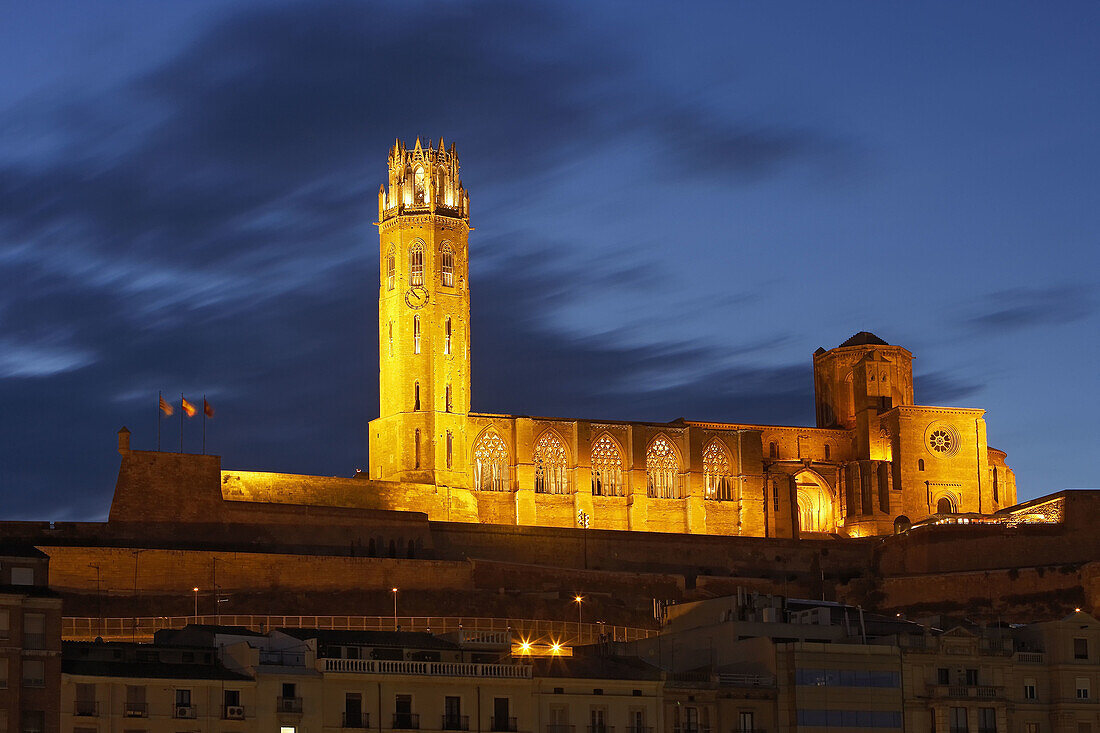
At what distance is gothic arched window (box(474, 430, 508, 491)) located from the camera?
113062 millimetres

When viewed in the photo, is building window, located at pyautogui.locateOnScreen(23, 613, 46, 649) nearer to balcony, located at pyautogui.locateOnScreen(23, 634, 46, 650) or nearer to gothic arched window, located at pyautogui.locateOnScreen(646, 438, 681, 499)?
balcony, located at pyautogui.locateOnScreen(23, 634, 46, 650)

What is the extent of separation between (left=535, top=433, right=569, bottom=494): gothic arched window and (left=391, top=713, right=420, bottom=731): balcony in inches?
2320

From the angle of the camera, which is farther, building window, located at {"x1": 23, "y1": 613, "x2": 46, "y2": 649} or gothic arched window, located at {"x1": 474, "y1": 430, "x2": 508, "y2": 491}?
gothic arched window, located at {"x1": 474, "y1": 430, "x2": 508, "y2": 491}

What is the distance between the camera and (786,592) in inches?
4075

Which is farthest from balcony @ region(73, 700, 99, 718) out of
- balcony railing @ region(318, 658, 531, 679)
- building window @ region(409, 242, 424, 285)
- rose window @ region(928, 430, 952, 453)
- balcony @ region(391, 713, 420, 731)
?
Answer: rose window @ region(928, 430, 952, 453)

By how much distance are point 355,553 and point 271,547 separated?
381 cm

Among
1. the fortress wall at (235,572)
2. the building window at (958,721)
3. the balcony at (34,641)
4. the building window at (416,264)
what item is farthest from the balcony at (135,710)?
the building window at (416,264)

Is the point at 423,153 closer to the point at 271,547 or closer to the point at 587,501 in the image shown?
the point at 587,501

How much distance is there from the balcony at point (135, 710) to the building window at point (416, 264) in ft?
203

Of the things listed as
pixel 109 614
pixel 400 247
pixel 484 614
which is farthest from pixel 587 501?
pixel 109 614

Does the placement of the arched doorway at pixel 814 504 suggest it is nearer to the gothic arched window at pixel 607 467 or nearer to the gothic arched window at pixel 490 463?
the gothic arched window at pixel 607 467

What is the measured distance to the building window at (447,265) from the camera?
375 feet

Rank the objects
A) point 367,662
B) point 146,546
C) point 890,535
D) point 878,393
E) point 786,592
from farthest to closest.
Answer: point 878,393, point 890,535, point 786,592, point 146,546, point 367,662

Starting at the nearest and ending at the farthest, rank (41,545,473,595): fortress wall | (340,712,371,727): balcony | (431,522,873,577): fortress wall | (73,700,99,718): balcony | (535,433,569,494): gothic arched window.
→ (73,700,99,718): balcony < (340,712,371,727): balcony < (41,545,473,595): fortress wall < (431,522,873,577): fortress wall < (535,433,569,494): gothic arched window
